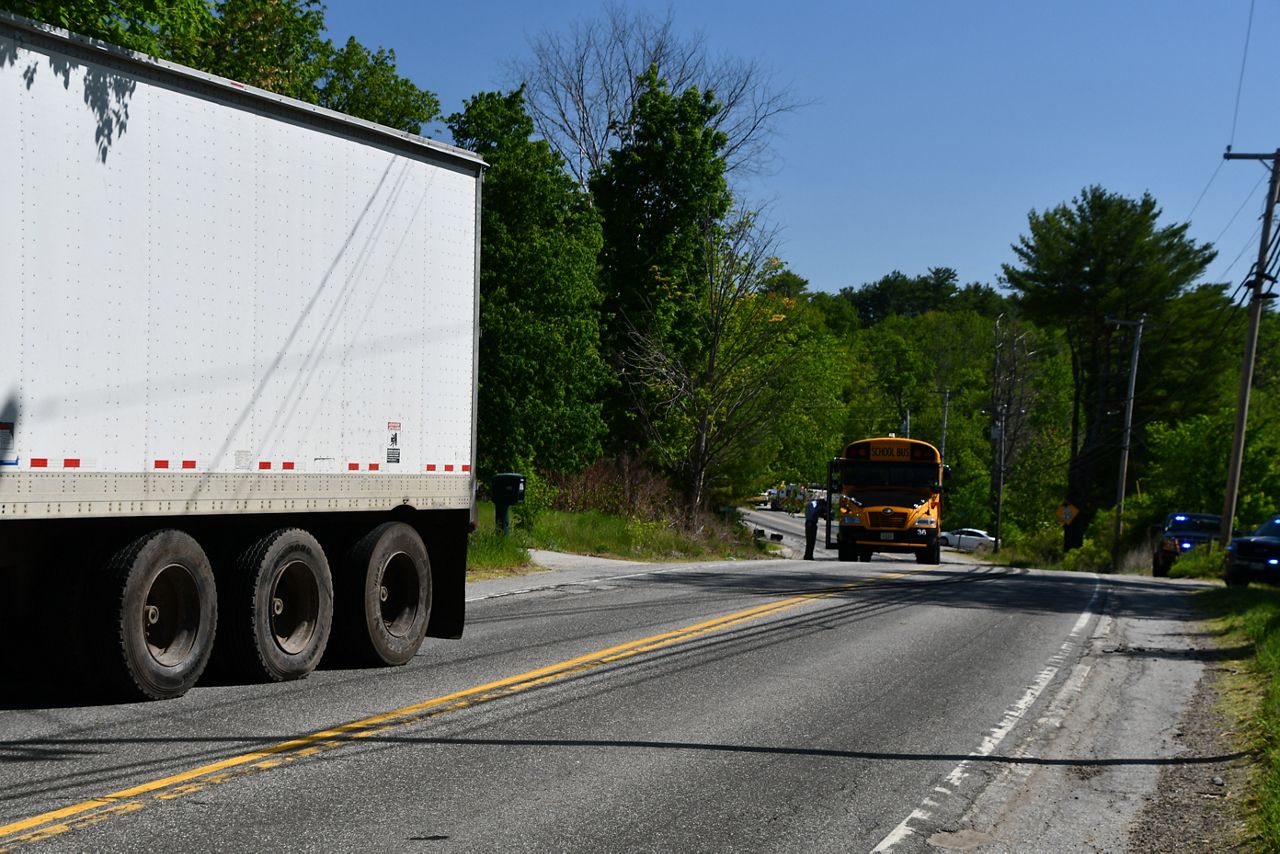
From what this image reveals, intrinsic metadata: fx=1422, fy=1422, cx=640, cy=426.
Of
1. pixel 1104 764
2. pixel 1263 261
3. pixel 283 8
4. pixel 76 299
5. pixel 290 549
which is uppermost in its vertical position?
pixel 283 8

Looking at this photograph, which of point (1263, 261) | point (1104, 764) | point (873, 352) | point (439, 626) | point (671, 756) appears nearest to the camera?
point (671, 756)

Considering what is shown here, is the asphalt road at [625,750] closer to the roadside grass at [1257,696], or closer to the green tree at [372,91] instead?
the roadside grass at [1257,696]

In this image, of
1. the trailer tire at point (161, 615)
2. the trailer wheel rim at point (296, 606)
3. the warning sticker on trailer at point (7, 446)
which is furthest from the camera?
the trailer wheel rim at point (296, 606)

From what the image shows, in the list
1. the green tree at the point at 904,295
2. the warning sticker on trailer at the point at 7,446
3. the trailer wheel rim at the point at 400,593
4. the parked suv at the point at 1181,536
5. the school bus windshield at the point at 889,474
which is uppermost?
→ the green tree at the point at 904,295

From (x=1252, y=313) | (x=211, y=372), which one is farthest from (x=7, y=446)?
(x=1252, y=313)

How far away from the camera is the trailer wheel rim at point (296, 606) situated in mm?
10594

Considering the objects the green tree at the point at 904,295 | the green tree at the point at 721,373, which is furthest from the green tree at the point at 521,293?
the green tree at the point at 904,295

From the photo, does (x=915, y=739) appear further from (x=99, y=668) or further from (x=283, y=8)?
(x=283, y=8)

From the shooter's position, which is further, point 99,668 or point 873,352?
point 873,352

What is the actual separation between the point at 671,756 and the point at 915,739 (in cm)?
190

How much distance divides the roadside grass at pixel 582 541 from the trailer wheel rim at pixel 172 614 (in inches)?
496

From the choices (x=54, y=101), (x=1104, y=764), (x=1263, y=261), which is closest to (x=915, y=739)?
(x=1104, y=764)

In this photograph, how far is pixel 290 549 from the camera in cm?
1045

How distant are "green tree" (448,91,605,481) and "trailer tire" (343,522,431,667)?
21329mm
